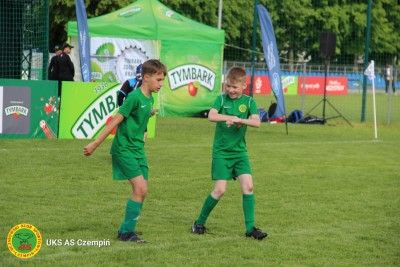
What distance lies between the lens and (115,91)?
18812 mm

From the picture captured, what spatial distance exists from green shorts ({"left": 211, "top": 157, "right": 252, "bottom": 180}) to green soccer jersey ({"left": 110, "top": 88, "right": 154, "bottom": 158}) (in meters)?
0.90

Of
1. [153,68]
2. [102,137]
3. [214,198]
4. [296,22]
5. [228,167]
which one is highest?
[296,22]

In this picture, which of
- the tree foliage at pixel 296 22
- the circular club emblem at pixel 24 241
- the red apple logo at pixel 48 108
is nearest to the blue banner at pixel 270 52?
Answer: the red apple logo at pixel 48 108

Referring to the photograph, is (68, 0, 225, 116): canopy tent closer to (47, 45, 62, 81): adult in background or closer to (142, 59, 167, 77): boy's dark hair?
(47, 45, 62, 81): adult in background

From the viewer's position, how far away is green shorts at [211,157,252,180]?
8.66m

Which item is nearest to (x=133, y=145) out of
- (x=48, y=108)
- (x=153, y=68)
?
(x=153, y=68)

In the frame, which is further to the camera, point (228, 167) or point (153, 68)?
point (228, 167)

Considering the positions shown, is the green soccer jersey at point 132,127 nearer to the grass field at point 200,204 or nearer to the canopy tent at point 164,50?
the grass field at point 200,204

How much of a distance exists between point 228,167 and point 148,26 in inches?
714

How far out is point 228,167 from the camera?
28.4 feet

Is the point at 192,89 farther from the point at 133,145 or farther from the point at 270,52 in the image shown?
the point at 133,145

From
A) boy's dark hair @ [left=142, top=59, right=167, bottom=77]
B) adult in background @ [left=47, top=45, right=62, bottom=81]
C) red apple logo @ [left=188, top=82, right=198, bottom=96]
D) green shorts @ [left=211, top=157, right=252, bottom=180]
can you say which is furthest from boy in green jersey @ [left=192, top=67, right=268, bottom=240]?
red apple logo @ [left=188, top=82, right=198, bottom=96]

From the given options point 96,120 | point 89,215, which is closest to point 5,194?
point 89,215

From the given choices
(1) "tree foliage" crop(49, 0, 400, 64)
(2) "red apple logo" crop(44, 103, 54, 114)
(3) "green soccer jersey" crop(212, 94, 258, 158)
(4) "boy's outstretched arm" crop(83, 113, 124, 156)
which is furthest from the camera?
(1) "tree foliage" crop(49, 0, 400, 64)
